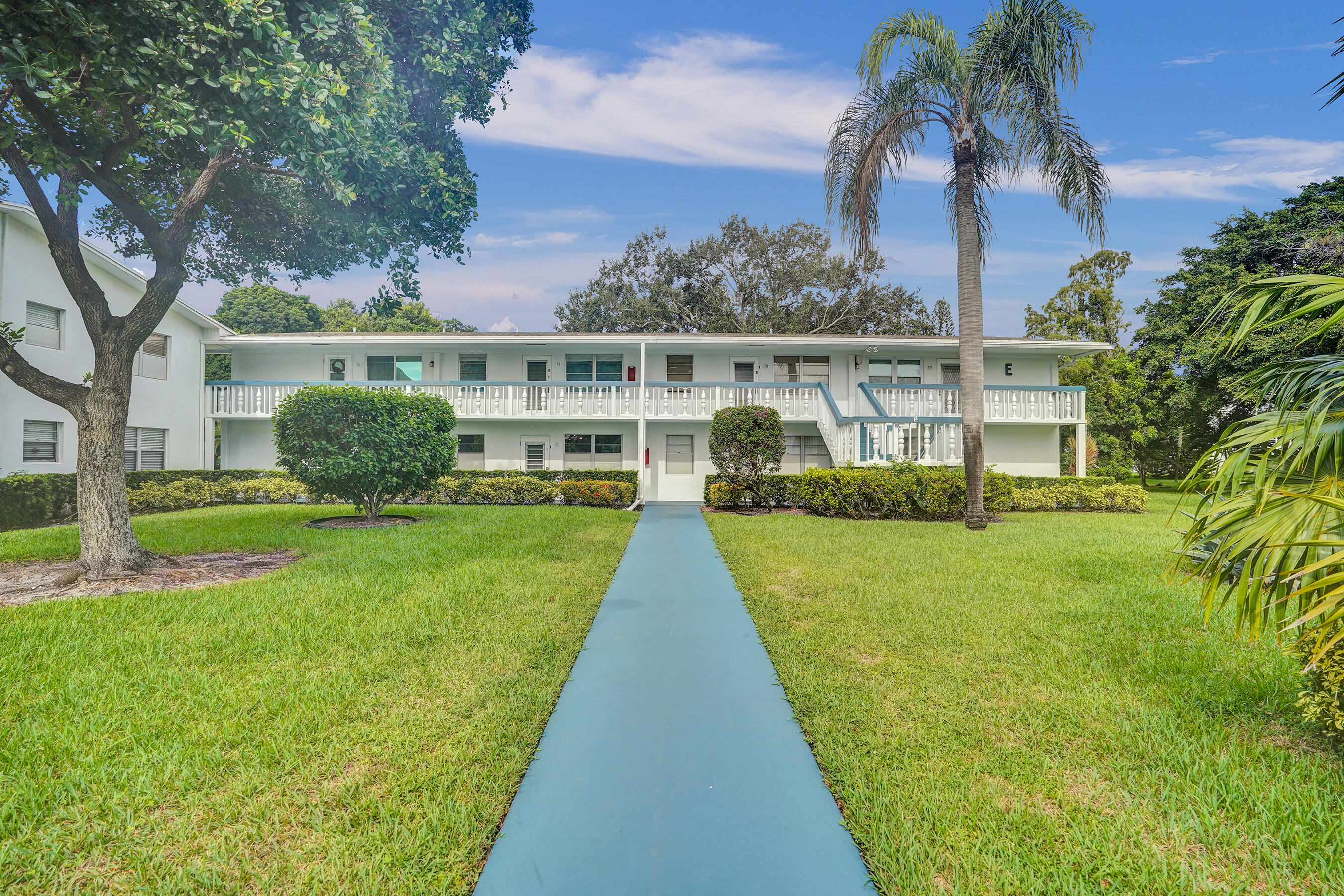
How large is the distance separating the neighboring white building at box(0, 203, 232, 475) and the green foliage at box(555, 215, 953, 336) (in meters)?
19.4

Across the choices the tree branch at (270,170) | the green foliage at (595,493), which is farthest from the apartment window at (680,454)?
the tree branch at (270,170)

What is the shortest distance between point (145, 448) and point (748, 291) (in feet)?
87.0

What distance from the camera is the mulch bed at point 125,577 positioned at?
6.48 metres

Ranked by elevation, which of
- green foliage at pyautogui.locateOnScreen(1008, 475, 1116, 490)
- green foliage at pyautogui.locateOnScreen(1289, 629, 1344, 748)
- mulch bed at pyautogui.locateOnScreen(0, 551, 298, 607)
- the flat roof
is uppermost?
the flat roof

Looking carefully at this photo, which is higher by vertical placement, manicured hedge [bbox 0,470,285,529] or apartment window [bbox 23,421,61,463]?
apartment window [bbox 23,421,61,463]

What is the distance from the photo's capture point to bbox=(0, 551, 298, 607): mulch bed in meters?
6.48

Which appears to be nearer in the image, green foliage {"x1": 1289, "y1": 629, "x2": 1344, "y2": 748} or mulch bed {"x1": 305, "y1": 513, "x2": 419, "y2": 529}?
green foliage {"x1": 1289, "y1": 629, "x2": 1344, "y2": 748}

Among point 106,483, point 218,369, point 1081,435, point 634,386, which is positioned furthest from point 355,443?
point 218,369

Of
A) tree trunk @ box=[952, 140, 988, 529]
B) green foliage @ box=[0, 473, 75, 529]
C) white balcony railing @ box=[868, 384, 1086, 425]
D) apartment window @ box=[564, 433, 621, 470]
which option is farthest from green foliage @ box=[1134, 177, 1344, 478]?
green foliage @ box=[0, 473, 75, 529]

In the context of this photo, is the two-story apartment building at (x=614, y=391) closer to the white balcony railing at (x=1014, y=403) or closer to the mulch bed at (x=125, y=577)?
the white balcony railing at (x=1014, y=403)

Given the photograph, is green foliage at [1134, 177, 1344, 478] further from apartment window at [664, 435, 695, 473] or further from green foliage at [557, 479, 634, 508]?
green foliage at [557, 479, 634, 508]

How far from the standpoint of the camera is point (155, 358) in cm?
1644

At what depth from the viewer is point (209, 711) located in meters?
3.65

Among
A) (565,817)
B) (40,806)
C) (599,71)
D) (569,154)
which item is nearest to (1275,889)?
(565,817)
